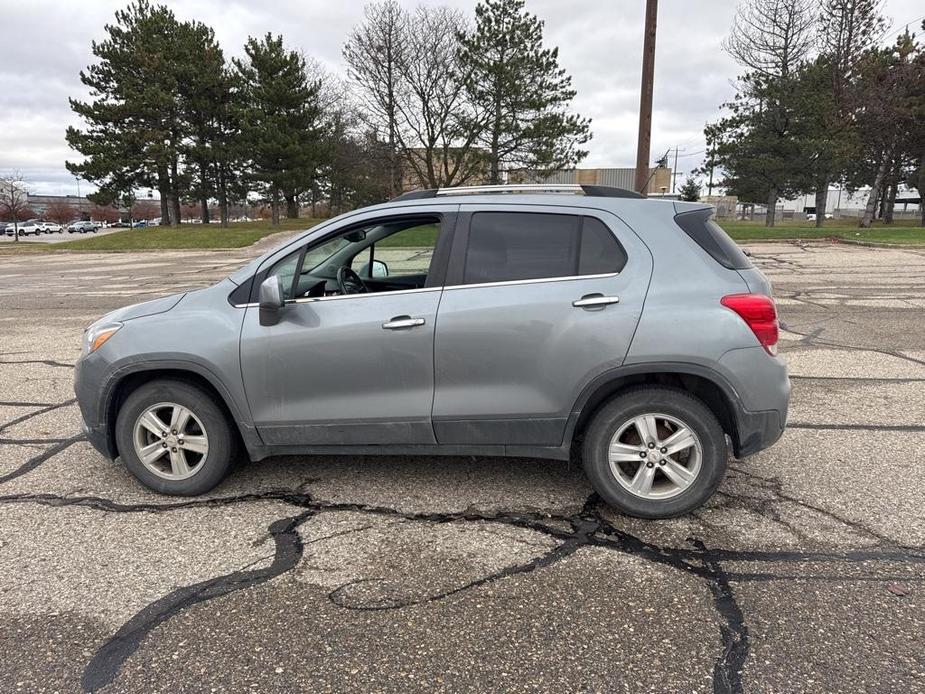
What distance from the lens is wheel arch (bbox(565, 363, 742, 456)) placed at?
3.16 m

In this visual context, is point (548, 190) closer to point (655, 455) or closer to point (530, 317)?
point (530, 317)

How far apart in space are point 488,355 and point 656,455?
1047mm

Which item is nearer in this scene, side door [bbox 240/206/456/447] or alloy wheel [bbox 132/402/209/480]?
side door [bbox 240/206/456/447]

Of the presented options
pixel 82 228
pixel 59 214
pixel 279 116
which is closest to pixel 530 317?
pixel 279 116

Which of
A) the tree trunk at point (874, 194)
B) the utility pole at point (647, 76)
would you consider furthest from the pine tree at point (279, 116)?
the tree trunk at point (874, 194)

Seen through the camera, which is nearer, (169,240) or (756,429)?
(756,429)

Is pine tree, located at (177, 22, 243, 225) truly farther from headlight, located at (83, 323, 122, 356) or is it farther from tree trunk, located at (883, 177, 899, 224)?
tree trunk, located at (883, 177, 899, 224)

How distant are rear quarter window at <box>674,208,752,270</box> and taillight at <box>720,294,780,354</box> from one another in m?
0.21

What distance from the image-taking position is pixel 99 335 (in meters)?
3.62

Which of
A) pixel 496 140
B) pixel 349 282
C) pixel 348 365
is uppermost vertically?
pixel 496 140

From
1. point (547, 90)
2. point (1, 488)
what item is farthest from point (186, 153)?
point (1, 488)

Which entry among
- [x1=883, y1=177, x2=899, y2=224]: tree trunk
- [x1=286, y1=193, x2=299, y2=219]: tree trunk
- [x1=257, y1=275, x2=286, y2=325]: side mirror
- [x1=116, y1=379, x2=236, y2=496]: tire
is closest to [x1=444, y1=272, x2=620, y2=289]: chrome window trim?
[x1=257, y1=275, x2=286, y2=325]: side mirror

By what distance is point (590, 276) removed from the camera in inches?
129

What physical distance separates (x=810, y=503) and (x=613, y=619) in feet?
5.44
